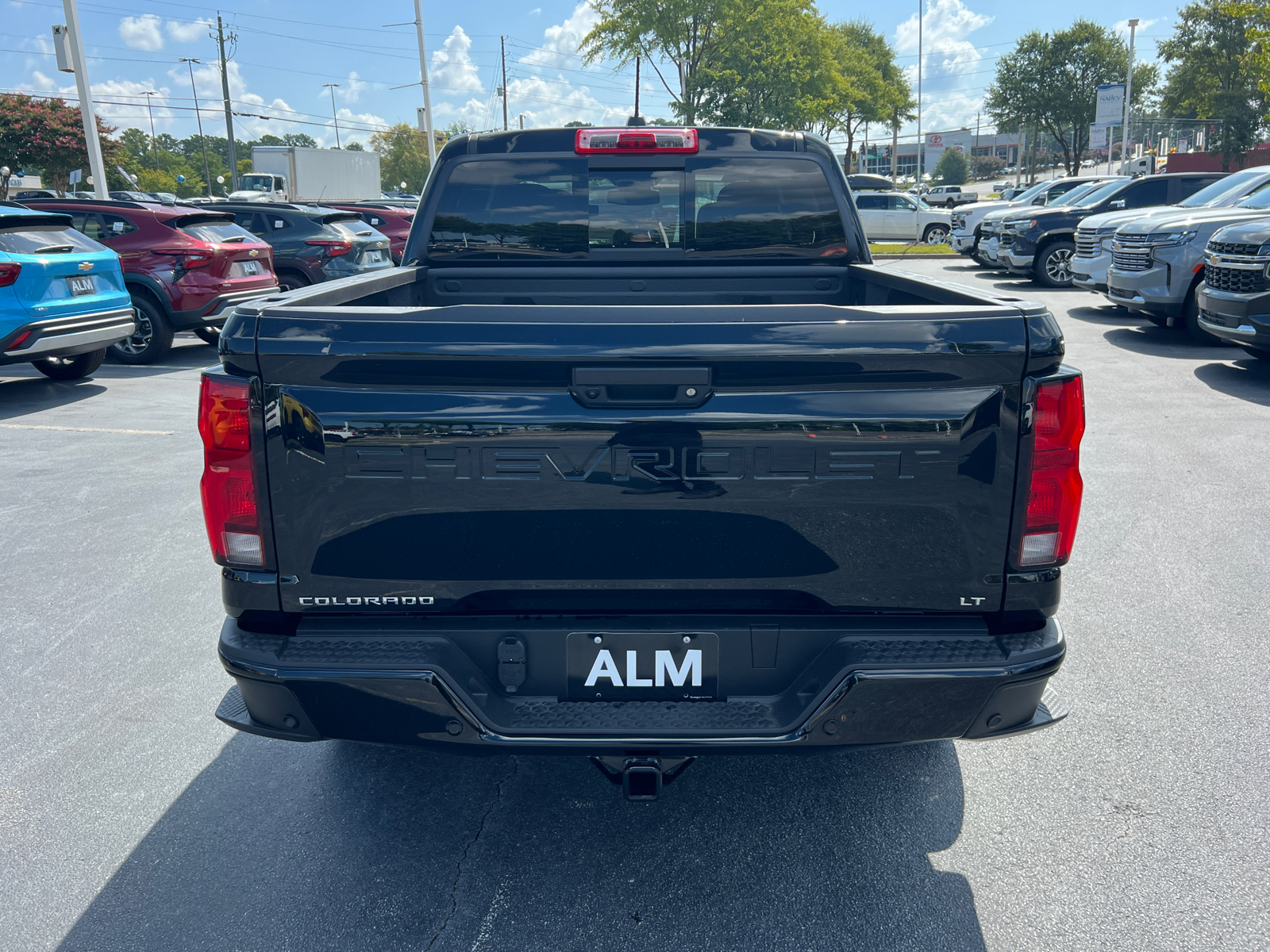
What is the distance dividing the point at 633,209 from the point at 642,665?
2.37 meters

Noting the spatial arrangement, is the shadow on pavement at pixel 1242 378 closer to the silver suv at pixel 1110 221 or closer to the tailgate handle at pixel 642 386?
the silver suv at pixel 1110 221

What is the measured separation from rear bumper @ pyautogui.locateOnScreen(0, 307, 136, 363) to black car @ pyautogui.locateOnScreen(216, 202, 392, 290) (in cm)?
467

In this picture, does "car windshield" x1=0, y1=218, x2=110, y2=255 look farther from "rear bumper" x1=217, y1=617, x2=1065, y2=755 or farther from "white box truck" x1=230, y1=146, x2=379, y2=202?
"white box truck" x1=230, y1=146, x2=379, y2=202

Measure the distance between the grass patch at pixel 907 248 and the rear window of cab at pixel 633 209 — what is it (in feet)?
74.2

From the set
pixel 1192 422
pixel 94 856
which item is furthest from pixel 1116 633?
pixel 1192 422

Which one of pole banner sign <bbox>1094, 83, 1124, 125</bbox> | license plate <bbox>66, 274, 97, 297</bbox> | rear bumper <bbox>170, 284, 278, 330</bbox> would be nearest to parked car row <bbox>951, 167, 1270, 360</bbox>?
rear bumper <bbox>170, 284, 278, 330</bbox>

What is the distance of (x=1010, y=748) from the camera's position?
352 centimetres

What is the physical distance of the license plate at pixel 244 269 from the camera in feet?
40.5

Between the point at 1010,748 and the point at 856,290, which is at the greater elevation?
the point at 856,290

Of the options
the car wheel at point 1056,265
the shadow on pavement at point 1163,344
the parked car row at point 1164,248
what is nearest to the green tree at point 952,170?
the parked car row at point 1164,248

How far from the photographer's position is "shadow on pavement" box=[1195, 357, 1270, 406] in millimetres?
9461

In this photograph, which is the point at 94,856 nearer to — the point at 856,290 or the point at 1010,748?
the point at 1010,748

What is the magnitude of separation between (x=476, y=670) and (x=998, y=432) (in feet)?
4.35

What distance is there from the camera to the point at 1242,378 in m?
10.3
